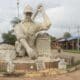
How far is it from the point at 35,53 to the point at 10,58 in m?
1.46

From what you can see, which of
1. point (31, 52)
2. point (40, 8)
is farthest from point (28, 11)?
point (31, 52)

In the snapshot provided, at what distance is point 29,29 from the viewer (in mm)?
18891

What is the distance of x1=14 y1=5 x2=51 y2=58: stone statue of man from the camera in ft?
60.6

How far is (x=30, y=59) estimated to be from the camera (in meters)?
18.3

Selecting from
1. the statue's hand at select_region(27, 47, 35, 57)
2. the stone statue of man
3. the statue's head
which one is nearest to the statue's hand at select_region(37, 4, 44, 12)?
the stone statue of man

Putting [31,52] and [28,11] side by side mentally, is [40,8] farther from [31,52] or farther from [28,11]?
[31,52]

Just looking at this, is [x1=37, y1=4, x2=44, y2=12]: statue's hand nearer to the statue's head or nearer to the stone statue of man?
the stone statue of man

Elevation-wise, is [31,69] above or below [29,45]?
below

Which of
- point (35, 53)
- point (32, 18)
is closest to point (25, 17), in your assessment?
point (32, 18)

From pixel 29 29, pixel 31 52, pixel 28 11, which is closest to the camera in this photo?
pixel 31 52

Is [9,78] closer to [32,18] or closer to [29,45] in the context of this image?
[29,45]

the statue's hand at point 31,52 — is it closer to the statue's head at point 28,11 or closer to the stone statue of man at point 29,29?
the stone statue of man at point 29,29

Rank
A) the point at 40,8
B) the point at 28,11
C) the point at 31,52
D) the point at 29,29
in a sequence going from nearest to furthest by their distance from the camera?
the point at 31,52
the point at 29,29
the point at 28,11
the point at 40,8

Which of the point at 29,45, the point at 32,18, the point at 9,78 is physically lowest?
the point at 9,78
